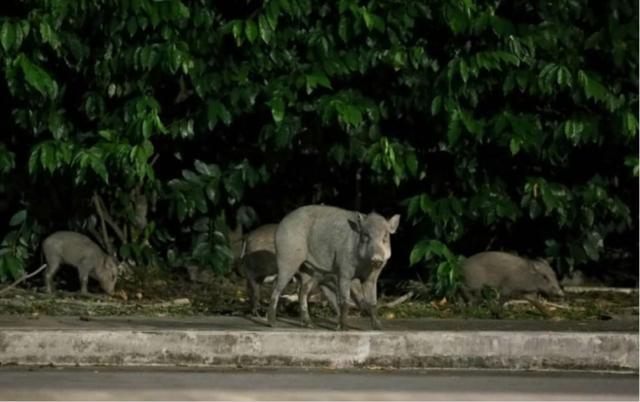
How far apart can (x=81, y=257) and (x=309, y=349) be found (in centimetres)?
346

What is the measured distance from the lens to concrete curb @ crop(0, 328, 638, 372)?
36.0 ft

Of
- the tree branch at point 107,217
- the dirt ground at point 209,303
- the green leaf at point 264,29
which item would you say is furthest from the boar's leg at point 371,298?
the tree branch at point 107,217

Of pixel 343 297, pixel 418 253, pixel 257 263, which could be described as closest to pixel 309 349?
pixel 343 297

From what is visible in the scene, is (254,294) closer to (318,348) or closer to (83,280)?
(318,348)

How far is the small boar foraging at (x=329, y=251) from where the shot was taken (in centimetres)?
1145

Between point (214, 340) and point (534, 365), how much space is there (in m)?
2.03

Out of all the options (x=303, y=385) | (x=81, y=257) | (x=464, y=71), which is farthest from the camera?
(x=81, y=257)

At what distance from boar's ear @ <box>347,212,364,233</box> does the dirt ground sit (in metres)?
1.27

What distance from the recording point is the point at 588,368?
11164 mm

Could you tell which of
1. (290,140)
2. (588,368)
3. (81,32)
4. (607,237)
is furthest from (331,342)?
(607,237)

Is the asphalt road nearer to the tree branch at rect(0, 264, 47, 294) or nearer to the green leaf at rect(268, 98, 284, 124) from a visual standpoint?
the tree branch at rect(0, 264, 47, 294)

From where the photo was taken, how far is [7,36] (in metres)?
12.8

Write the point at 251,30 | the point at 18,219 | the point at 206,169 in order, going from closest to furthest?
the point at 251,30 < the point at 206,169 < the point at 18,219

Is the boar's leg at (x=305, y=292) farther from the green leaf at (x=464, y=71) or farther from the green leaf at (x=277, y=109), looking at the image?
the green leaf at (x=464, y=71)
